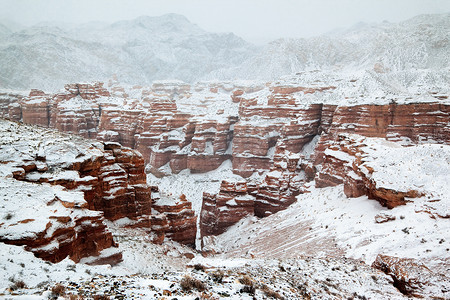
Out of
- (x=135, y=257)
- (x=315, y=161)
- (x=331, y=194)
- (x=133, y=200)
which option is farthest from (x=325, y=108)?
(x=135, y=257)

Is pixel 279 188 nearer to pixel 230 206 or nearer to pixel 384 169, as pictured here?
pixel 230 206

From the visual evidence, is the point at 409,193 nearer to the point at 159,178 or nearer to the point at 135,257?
the point at 135,257

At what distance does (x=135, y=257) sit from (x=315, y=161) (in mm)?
28349

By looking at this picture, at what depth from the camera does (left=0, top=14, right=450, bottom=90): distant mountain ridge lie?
81125 millimetres

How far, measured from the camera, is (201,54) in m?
176

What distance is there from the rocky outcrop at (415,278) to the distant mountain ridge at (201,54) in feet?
231

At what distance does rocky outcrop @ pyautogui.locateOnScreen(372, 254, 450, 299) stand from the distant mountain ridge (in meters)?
70.5

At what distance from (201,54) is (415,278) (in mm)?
178106

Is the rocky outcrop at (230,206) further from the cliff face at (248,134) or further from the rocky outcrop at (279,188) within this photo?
the rocky outcrop at (279,188)

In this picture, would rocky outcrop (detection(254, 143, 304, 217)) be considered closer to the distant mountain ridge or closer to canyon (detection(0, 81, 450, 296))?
canyon (detection(0, 81, 450, 296))

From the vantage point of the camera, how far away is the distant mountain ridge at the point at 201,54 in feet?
266

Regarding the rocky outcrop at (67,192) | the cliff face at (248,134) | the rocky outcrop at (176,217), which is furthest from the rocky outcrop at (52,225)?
the rocky outcrop at (176,217)

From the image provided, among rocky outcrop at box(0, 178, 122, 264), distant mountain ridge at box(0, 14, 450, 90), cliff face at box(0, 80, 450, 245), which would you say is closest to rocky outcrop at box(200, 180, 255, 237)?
cliff face at box(0, 80, 450, 245)

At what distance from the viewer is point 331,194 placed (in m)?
24.9
